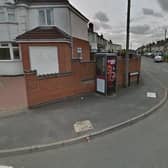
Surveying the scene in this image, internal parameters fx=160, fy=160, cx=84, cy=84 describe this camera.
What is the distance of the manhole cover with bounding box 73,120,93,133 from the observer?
4707 millimetres

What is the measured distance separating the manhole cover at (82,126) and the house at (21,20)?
36.1ft

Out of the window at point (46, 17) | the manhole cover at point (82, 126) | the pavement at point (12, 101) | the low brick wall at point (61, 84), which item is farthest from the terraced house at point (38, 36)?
the manhole cover at point (82, 126)

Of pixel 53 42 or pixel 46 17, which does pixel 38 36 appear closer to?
pixel 53 42

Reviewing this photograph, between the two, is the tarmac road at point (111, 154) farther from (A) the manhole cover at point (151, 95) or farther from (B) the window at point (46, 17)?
(B) the window at point (46, 17)

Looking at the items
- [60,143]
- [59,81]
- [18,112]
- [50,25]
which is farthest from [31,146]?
[50,25]

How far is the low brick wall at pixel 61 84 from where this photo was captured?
6488 millimetres

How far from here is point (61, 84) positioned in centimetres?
731

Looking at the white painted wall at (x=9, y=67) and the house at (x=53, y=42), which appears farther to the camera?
the white painted wall at (x=9, y=67)

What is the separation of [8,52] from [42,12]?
4730 millimetres

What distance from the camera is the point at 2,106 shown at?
274 inches

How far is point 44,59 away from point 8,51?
13.8 ft

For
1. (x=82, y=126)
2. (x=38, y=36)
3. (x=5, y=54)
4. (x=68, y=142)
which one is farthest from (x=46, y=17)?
(x=68, y=142)

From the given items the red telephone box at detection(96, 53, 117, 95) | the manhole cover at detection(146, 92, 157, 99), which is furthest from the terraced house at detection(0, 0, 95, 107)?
the manhole cover at detection(146, 92, 157, 99)

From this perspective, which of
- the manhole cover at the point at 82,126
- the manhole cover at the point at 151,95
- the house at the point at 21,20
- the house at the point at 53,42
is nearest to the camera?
the manhole cover at the point at 82,126
